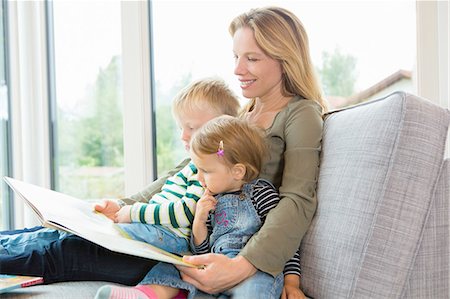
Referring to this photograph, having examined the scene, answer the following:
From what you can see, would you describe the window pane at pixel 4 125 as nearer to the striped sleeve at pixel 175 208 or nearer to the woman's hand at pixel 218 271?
the striped sleeve at pixel 175 208

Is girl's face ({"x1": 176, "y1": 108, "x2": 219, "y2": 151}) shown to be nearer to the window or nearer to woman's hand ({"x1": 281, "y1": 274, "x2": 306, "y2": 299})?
woman's hand ({"x1": 281, "y1": 274, "x2": 306, "y2": 299})

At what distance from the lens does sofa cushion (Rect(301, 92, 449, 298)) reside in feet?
4.26

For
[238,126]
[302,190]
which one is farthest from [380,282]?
[238,126]

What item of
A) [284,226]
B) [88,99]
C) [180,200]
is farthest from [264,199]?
[88,99]

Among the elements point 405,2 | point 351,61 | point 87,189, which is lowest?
point 87,189

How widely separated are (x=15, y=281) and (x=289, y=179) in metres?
0.66

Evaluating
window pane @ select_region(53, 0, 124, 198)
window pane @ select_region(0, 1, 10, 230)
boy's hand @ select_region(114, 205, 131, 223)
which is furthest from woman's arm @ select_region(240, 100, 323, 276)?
window pane @ select_region(0, 1, 10, 230)

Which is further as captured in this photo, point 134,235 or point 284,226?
point 134,235

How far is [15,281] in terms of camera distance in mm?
1402

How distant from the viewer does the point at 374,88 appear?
7.38 feet

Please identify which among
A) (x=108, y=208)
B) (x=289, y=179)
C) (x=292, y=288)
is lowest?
(x=292, y=288)

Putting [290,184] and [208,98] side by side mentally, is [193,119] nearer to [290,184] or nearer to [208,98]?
[208,98]

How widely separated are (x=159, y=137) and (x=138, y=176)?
18cm

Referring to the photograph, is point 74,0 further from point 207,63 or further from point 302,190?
point 302,190
